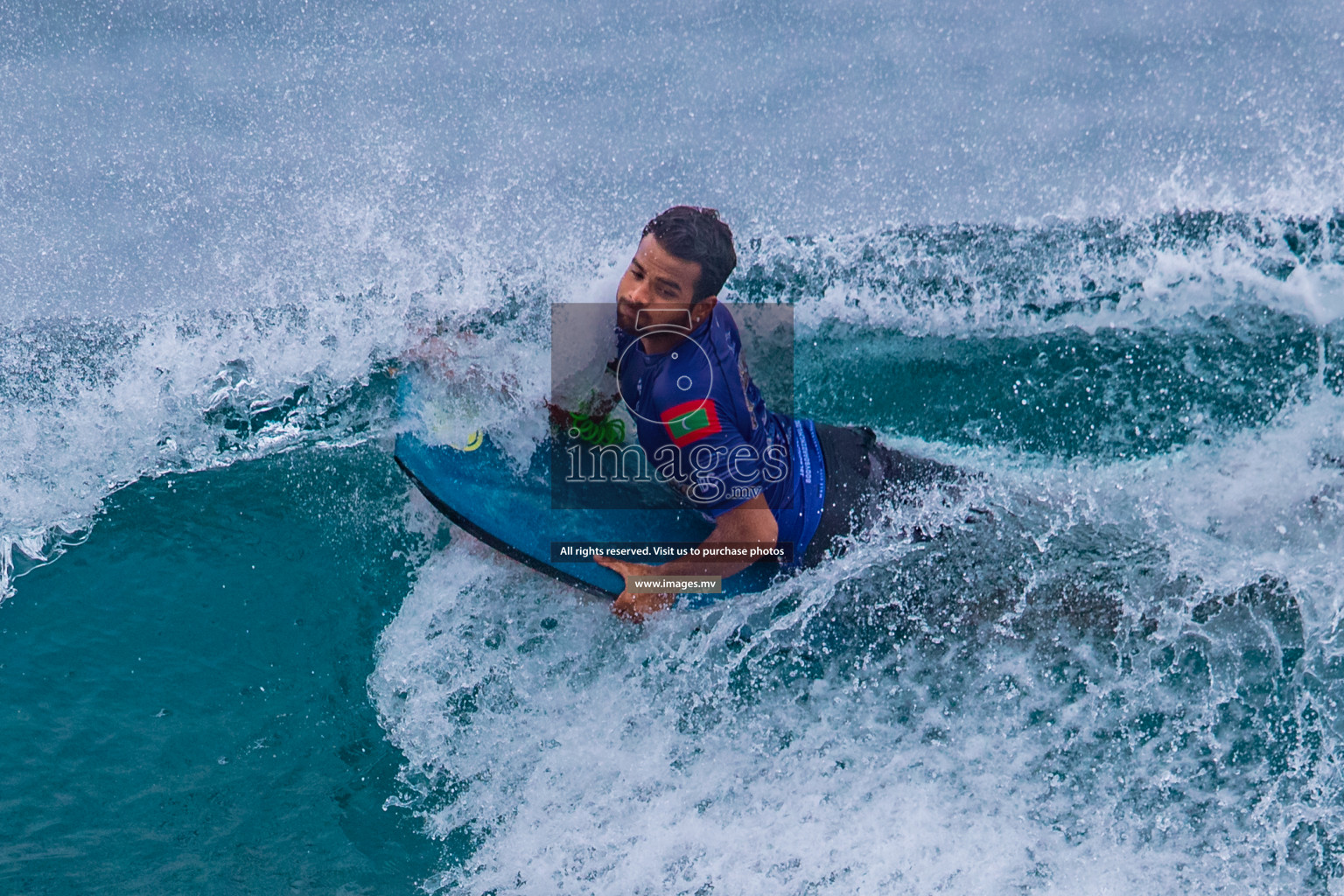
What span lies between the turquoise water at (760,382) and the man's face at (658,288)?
75 centimetres

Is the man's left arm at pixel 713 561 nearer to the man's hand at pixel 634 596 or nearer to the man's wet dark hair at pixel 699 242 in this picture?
the man's hand at pixel 634 596

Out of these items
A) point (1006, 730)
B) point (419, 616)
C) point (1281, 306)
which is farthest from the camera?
point (1281, 306)

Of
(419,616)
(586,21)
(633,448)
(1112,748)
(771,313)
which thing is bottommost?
(1112,748)

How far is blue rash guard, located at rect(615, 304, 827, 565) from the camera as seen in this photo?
2.19 metres

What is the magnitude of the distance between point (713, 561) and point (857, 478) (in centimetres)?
49

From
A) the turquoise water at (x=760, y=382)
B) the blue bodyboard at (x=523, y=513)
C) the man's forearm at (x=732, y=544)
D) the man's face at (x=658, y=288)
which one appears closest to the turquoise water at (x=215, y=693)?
the turquoise water at (x=760, y=382)

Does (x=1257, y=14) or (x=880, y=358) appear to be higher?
(x=1257, y=14)

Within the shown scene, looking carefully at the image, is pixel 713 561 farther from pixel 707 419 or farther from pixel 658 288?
pixel 658 288

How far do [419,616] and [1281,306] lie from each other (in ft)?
10.4

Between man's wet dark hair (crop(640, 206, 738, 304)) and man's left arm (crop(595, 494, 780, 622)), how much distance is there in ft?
1.86

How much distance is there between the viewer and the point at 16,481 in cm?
313

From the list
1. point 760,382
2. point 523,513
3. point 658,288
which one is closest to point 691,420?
point 658,288

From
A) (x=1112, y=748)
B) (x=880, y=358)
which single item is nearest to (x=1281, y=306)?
(x=880, y=358)

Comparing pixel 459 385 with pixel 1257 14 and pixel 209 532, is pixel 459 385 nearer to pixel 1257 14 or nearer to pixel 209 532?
pixel 209 532
